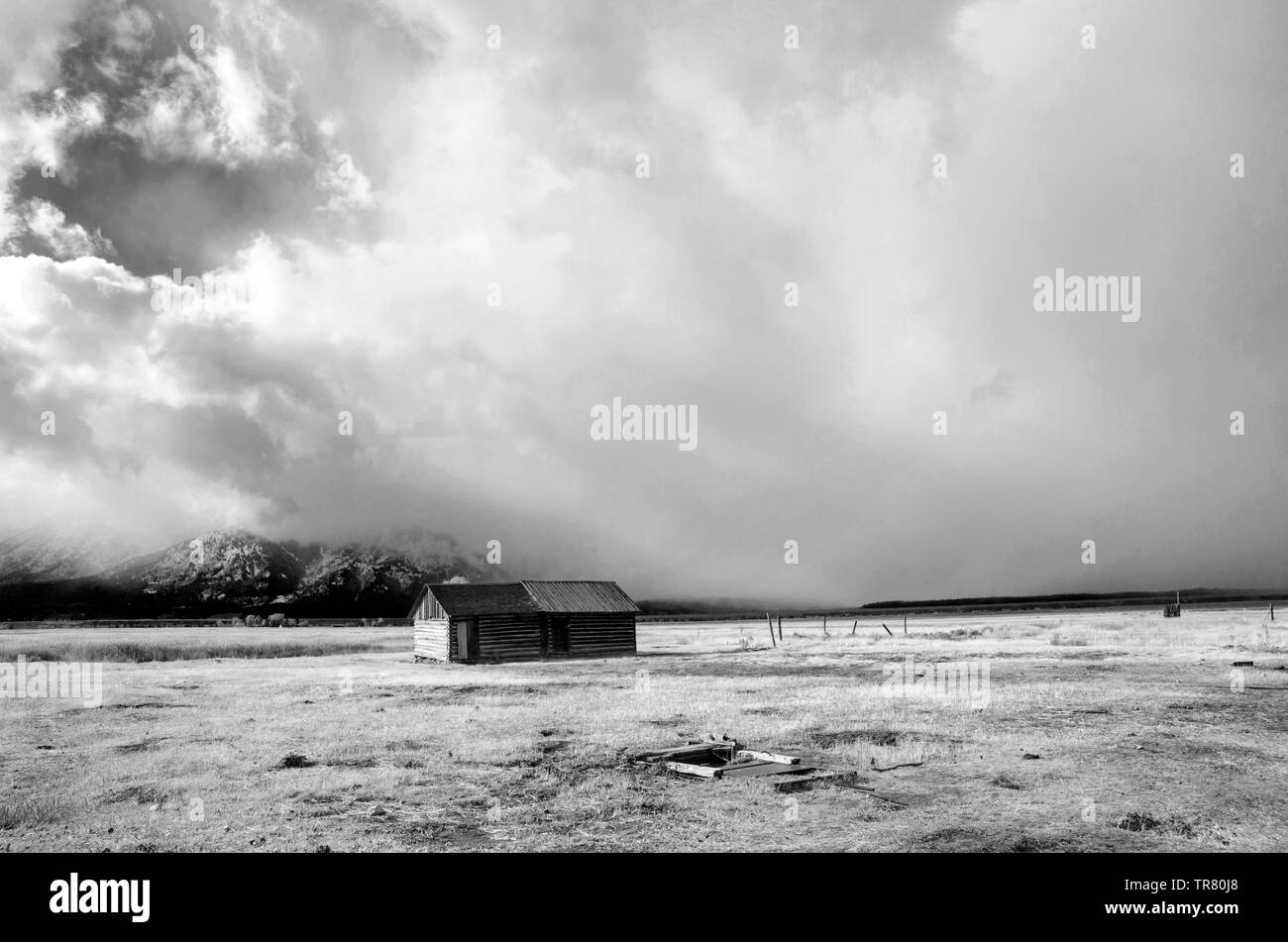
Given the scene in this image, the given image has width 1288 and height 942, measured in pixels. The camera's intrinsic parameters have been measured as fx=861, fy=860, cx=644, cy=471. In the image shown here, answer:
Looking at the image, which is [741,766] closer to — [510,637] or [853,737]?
[853,737]

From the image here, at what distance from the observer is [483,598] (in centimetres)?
4738

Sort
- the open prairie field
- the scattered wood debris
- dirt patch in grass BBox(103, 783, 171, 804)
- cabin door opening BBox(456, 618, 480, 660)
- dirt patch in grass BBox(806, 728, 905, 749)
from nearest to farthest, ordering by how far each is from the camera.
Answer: the open prairie field
dirt patch in grass BBox(103, 783, 171, 804)
the scattered wood debris
dirt patch in grass BBox(806, 728, 905, 749)
cabin door opening BBox(456, 618, 480, 660)

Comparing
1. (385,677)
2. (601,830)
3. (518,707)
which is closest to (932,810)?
(601,830)

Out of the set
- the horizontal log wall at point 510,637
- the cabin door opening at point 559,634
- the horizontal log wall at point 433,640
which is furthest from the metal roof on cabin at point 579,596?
the horizontal log wall at point 433,640

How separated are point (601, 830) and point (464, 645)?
120 feet

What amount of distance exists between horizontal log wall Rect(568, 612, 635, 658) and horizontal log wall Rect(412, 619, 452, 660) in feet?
23.1

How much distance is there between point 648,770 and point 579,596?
36.4 meters

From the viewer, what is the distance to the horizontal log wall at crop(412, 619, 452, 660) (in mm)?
46125

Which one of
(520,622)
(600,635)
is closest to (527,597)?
(520,622)

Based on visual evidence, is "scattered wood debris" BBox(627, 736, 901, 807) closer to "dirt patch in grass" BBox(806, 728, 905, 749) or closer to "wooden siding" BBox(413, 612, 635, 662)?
"dirt patch in grass" BBox(806, 728, 905, 749)

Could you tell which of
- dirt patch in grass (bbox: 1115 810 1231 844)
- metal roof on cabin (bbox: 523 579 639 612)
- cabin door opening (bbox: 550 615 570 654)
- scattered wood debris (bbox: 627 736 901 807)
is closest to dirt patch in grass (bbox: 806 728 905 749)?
scattered wood debris (bbox: 627 736 901 807)

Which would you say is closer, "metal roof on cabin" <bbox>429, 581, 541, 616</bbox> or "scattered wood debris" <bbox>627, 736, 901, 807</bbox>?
"scattered wood debris" <bbox>627, 736, 901, 807</bbox>

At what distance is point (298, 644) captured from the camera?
6219 cm
